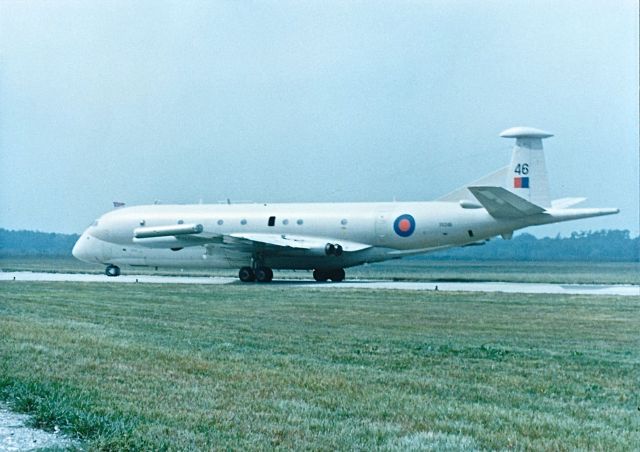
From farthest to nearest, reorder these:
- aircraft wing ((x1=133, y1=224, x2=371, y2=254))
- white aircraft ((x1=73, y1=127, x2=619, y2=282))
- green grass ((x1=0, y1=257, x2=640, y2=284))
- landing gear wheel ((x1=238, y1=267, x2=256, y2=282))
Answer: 1. green grass ((x1=0, y1=257, x2=640, y2=284))
2. landing gear wheel ((x1=238, y1=267, x2=256, y2=282))
3. aircraft wing ((x1=133, y1=224, x2=371, y2=254))
4. white aircraft ((x1=73, y1=127, x2=619, y2=282))

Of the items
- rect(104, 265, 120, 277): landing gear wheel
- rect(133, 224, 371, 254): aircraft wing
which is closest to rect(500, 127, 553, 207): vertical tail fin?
rect(133, 224, 371, 254): aircraft wing

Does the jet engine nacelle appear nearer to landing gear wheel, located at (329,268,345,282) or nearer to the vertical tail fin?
landing gear wheel, located at (329,268,345,282)

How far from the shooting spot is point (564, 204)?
105 feet

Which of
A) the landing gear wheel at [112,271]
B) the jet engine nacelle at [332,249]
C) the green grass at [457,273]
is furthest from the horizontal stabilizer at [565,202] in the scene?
the landing gear wheel at [112,271]

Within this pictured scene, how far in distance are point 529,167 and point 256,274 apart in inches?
512

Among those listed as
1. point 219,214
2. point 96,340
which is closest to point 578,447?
point 96,340

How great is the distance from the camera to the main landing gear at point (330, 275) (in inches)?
1451

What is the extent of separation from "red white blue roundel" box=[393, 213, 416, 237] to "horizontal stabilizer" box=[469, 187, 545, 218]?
394cm

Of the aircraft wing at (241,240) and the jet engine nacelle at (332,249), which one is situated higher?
the aircraft wing at (241,240)

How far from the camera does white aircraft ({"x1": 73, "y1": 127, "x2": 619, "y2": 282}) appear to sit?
30625 millimetres

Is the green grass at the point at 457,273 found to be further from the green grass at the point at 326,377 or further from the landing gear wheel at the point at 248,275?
the green grass at the point at 326,377

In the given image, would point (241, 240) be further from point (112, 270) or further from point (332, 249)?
point (112, 270)

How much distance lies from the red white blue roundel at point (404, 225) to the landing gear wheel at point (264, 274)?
19.8 feet

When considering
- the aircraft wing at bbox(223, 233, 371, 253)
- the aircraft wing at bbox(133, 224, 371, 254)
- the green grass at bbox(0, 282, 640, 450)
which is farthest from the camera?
the aircraft wing at bbox(223, 233, 371, 253)
